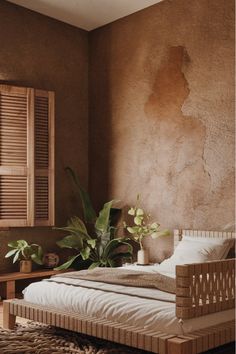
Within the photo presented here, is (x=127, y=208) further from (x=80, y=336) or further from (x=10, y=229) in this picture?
(x=80, y=336)

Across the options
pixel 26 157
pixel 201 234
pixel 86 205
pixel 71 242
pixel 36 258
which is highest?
pixel 26 157

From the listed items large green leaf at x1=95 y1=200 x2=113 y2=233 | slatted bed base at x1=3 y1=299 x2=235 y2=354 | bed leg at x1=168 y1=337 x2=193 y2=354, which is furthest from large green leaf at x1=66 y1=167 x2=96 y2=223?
bed leg at x1=168 y1=337 x2=193 y2=354

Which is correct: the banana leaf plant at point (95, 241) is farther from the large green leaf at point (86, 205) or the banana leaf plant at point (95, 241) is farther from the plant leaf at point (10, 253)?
the plant leaf at point (10, 253)

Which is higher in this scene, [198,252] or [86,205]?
[86,205]

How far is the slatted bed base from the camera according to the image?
10.5 ft

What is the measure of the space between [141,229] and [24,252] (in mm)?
1317

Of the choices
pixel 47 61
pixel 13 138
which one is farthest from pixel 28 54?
pixel 13 138

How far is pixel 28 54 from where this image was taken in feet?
20.2

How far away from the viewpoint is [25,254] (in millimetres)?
5828

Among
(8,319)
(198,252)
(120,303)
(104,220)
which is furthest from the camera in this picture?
(104,220)

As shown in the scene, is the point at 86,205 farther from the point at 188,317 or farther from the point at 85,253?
the point at 188,317

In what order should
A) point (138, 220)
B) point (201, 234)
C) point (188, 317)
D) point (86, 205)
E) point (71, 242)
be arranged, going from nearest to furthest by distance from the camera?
point (188, 317) < point (201, 234) < point (138, 220) < point (71, 242) < point (86, 205)

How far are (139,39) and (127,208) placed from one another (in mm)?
1960

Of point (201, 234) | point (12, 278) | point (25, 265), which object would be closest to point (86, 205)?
point (25, 265)
